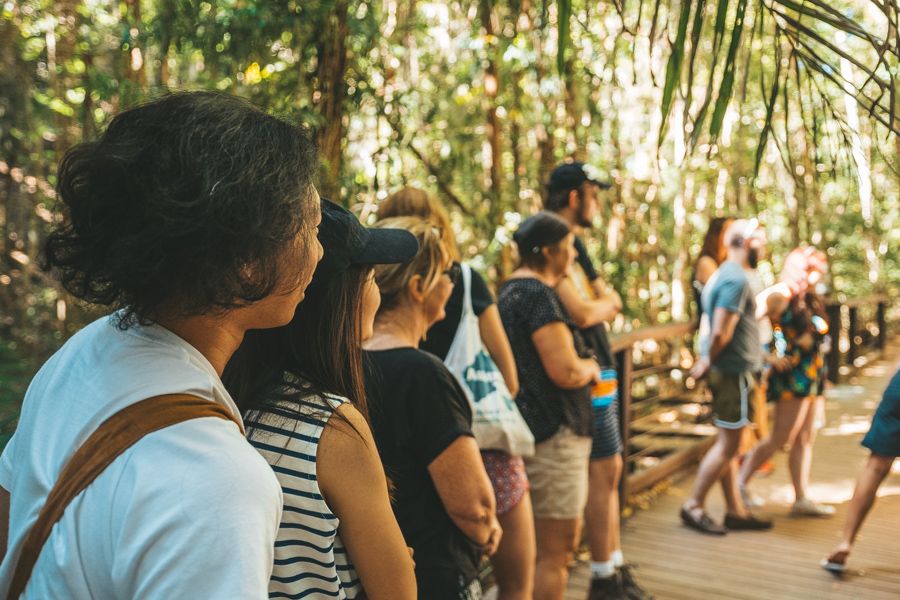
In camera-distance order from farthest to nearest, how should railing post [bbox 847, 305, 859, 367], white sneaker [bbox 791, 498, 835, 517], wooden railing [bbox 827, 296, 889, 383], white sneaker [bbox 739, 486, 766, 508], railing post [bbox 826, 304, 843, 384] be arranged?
railing post [bbox 847, 305, 859, 367]
wooden railing [bbox 827, 296, 889, 383]
railing post [bbox 826, 304, 843, 384]
white sneaker [bbox 739, 486, 766, 508]
white sneaker [bbox 791, 498, 835, 517]

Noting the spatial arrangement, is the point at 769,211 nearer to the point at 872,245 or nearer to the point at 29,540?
the point at 872,245

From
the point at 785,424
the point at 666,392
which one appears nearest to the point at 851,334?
the point at 666,392

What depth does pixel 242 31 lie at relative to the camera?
3.98m

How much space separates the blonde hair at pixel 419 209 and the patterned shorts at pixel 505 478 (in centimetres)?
58

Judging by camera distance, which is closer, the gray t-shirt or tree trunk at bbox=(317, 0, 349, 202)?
tree trunk at bbox=(317, 0, 349, 202)

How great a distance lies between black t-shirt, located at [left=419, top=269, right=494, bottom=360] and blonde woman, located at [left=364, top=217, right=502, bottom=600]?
59cm

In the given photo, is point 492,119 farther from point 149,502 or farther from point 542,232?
point 149,502

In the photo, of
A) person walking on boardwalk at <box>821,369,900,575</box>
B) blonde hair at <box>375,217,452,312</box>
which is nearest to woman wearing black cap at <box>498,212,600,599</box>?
blonde hair at <box>375,217,452,312</box>

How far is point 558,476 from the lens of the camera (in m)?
2.94

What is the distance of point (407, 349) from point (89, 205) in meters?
1.03

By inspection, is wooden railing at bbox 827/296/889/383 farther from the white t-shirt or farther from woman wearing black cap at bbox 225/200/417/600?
the white t-shirt

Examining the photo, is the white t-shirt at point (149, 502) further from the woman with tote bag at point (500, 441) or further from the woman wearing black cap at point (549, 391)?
the woman wearing black cap at point (549, 391)

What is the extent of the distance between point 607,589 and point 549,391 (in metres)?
0.98

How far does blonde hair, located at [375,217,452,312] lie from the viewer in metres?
2.01
